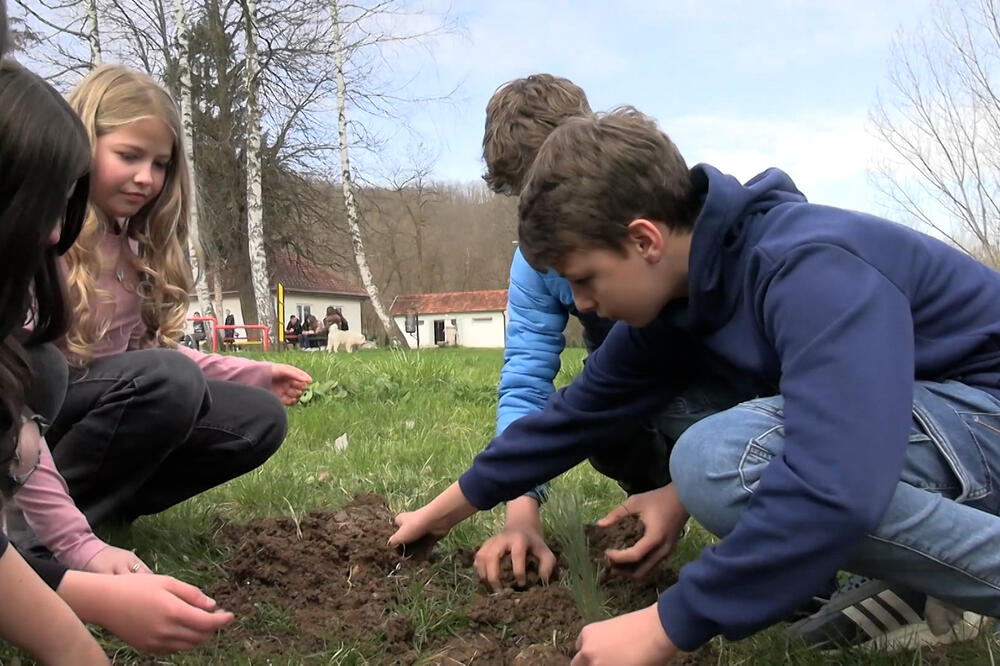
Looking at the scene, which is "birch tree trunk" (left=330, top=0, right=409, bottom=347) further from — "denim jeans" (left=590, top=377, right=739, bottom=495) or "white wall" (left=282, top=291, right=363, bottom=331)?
"white wall" (left=282, top=291, right=363, bottom=331)

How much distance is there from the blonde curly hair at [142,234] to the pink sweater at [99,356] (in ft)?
0.10

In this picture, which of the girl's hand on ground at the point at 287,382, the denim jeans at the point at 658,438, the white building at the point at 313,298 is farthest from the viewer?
the white building at the point at 313,298

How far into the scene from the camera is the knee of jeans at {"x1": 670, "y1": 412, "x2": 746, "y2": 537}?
1.50 meters

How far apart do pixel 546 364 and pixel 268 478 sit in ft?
3.76

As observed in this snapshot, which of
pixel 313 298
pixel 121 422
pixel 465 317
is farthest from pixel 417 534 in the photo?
pixel 465 317

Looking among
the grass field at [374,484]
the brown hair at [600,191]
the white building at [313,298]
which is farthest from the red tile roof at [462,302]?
the brown hair at [600,191]

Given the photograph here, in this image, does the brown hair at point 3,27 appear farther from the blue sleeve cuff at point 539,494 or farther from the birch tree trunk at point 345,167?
the birch tree trunk at point 345,167

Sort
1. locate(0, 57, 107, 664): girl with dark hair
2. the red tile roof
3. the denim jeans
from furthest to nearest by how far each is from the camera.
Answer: the red tile roof < the denim jeans < locate(0, 57, 107, 664): girl with dark hair

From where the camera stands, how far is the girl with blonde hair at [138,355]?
2.25m

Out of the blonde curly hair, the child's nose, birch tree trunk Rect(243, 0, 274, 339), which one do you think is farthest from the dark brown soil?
birch tree trunk Rect(243, 0, 274, 339)

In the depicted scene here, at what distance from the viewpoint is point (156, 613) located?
4.99 feet

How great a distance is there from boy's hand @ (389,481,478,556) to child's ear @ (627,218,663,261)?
2.42ft

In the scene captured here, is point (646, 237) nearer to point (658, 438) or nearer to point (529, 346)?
point (658, 438)

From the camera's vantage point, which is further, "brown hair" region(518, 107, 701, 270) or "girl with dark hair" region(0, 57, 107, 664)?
"brown hair" region(518, 107, 701, 270)
